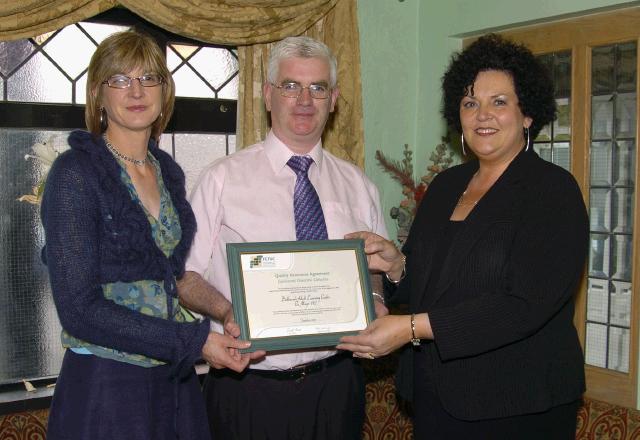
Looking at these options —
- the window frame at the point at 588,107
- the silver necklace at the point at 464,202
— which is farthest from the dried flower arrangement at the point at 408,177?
the silver necklace at the point at 464,202

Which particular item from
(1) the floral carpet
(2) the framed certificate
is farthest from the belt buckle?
(1) the floral carpet

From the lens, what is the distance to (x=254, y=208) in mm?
2572

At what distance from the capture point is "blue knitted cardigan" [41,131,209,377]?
2.03m

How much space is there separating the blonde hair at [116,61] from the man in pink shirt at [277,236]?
456 mm

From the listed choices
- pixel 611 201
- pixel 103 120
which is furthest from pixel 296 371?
pixel 611 201

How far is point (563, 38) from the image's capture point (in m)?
3.88

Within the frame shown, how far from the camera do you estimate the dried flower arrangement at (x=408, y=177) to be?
4.38 meters

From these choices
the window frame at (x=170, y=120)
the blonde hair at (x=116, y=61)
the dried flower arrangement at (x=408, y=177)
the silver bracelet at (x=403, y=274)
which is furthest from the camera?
the dried flower arrangement at (x=408, y=177)

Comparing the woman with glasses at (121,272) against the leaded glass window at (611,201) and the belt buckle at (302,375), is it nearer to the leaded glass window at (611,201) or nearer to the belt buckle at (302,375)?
the belt buckle at (302,375)

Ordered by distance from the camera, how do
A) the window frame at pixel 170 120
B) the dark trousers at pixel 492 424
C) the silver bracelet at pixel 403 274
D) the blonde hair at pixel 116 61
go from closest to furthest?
the blonde hair at pixel 116 61, the dark trousers at pixel 492 424, the silver bracelet at pixel 403 274, the window frame at pixel 170 120

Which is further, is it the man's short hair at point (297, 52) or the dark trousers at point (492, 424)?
the man's short hair at point (297, 52)

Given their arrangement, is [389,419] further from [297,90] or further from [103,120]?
[103,120]

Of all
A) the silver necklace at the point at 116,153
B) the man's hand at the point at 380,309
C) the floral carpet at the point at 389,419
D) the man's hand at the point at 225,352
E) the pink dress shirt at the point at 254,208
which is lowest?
the floral carpet at the point at 389,419

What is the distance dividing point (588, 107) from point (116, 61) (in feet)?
8.35
